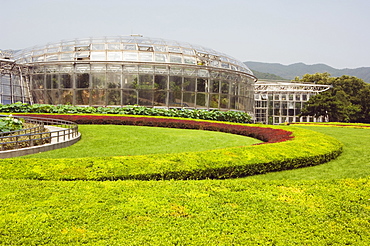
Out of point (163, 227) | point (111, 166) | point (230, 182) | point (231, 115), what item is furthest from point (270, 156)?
point (231, 115)

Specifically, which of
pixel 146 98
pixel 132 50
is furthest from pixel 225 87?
pixel 132 50

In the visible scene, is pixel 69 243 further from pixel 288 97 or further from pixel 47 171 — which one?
pixel 288 97

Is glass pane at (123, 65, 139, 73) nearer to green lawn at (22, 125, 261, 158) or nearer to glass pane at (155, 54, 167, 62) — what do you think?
glass pane at (155, 54, 167, 62)

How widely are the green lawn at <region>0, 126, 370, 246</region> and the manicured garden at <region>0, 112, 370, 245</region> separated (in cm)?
1

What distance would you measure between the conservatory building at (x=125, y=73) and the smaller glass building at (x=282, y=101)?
885 inches

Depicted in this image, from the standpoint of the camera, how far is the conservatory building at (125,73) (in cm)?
3328

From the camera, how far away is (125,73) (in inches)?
1308

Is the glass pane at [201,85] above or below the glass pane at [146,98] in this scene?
above

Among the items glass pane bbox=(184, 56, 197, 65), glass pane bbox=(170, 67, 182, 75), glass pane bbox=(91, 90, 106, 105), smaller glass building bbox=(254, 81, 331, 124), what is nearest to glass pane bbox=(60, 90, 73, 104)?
glass pane bbox=(91, 90, 106, 105)

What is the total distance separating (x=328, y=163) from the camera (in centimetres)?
1166

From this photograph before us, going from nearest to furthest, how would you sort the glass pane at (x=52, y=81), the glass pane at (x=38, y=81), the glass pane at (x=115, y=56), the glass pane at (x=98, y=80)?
the glass pane at (x=115, y=56)
the glass pane at (x=98, y=80)
the glass pane at (x=52, y=81)
the glass pane at (x=38, y=81)

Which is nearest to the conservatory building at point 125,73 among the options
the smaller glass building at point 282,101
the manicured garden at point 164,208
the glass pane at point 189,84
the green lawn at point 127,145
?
the glass pane at point 189,84

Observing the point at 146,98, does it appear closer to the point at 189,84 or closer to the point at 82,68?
the point at 189,84

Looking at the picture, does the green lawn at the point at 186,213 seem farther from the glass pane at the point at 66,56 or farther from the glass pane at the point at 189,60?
→ the glass pane at the point at 66,56
